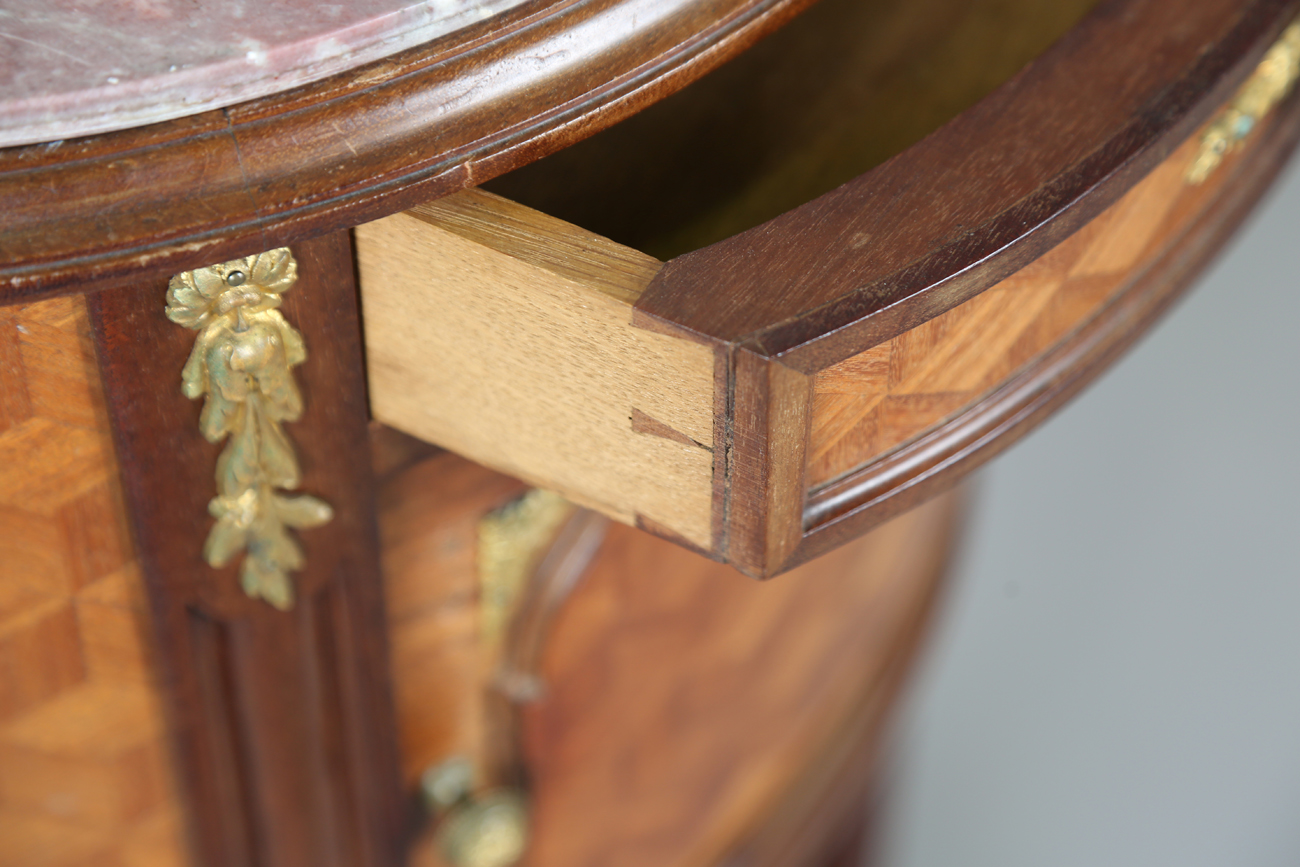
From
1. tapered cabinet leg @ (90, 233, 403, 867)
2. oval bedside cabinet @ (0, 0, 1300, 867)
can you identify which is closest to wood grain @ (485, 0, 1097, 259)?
oval bedside cabinet @ (0, 0, 1300, 867)

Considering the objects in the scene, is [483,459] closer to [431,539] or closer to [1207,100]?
[431,539]

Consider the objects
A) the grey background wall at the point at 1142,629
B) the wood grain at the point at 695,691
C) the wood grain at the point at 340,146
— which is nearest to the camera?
the wood grain at the point at 340,146

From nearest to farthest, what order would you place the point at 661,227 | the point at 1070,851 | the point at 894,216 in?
the point at 894,216, the point at 661,227, the point at 1070,851

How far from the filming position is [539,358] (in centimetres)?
40

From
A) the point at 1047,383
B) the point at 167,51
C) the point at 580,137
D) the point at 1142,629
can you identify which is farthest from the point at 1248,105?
the point at 1142,629

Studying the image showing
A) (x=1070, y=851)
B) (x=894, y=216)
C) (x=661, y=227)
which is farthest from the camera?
(x=1070, y=851)

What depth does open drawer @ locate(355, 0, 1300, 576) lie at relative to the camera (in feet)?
1.22

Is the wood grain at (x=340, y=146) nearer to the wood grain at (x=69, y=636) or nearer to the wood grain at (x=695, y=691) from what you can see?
the wood grain at (x=69, y=636)

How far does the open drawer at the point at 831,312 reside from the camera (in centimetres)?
37

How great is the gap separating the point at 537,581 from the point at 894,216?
0.23m

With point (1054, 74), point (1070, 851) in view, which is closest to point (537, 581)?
point (1054, 74)

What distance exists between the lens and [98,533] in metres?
0.46

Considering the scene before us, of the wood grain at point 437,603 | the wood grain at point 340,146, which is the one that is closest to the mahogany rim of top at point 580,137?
the wood grain at point 340,146

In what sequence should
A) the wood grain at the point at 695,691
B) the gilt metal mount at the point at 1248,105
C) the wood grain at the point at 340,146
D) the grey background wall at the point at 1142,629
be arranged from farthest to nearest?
the grey background wall at the point at 1142,629
the wood grain at the point at 695,691
the gilt metal mount at the point at 1248,105
the wood grain at the point at 340,146
